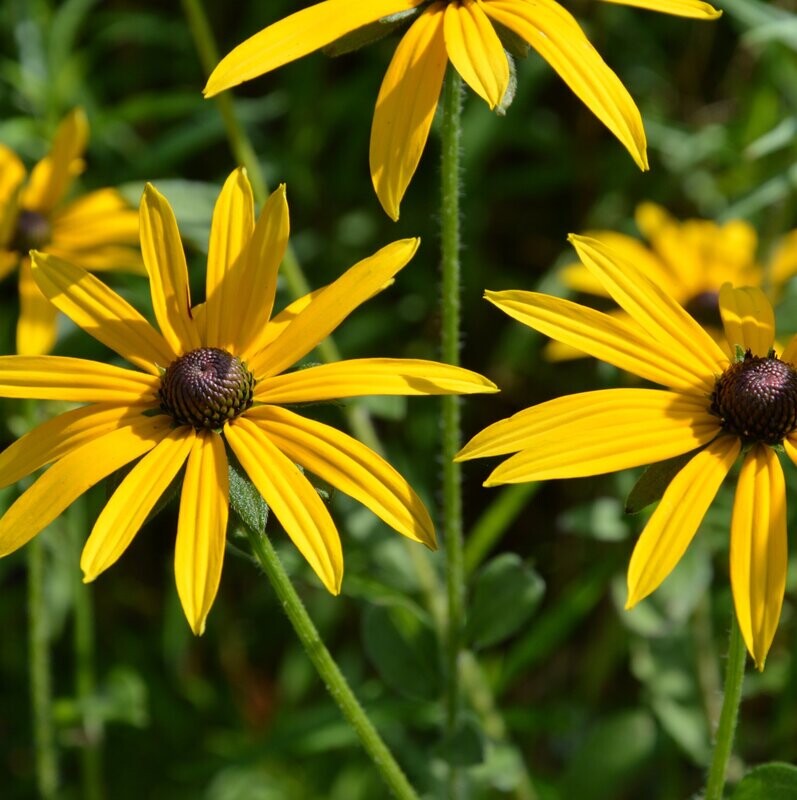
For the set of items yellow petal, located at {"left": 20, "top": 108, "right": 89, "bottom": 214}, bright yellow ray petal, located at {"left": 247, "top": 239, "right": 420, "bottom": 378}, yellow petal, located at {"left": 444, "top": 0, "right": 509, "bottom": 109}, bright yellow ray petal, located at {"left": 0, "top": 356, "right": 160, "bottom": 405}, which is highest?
yellow petal, located at {"left": 20, "top": 108, "right": 89, "bottom": 214}

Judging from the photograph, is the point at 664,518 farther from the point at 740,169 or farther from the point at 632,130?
the point at 740,169

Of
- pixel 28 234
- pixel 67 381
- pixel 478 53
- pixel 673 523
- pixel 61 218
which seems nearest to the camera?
pixel 673 523

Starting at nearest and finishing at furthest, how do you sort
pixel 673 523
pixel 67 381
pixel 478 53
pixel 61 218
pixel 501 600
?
pixel 673 523 → pixel 478 53 → pixel 67 381 → pixel 501 600 → pixel 61 218

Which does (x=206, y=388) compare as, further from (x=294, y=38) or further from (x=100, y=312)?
(x=294, y=38)

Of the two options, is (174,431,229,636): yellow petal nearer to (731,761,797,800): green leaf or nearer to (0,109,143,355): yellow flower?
(731,761,797,800): green leaf

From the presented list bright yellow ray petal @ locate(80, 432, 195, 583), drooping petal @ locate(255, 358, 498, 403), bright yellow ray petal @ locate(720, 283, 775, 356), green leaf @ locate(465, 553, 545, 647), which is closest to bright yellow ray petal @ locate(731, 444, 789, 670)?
bright yellow ray petal @ locate(720, 283, 775, 356)

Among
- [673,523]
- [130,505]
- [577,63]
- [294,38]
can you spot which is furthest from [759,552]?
[294,38]
